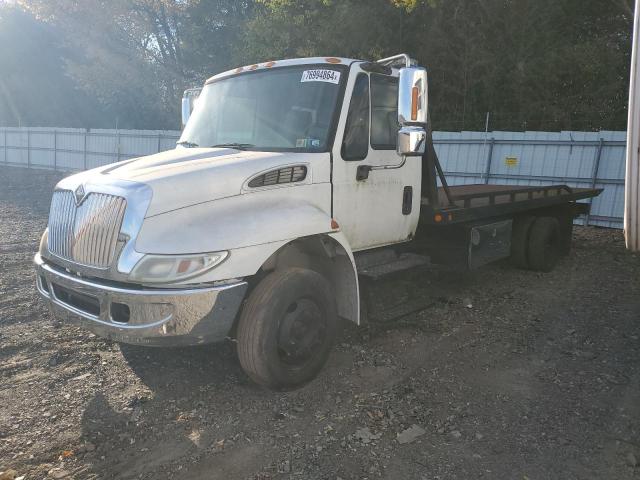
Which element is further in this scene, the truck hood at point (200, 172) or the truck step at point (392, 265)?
the truck step at point (392, 265)

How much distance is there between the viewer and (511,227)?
22.1 feet

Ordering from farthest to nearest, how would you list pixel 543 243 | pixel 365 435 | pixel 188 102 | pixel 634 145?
pixel 543 243
pixel 634 145
pixel 188 102
pixel 365 435

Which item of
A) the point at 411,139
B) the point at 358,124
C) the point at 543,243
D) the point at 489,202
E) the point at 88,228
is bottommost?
the point at 543,243

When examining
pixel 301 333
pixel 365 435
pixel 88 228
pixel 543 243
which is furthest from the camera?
pixel 543 243

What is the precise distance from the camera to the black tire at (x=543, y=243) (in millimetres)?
7152

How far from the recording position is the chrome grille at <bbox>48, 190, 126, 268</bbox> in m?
3.32

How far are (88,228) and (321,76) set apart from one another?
2133mm

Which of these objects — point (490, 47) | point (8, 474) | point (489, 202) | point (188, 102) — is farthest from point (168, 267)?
point (490, 47)

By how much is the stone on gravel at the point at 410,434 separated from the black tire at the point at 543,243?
4.55 meters

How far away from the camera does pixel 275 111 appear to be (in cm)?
427

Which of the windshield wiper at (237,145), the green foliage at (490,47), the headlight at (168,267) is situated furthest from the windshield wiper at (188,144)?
the green foliage at (490,47)

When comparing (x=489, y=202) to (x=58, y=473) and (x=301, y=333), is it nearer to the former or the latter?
(x=301, y=333)

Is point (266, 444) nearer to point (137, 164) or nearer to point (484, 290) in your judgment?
point (137, 164)

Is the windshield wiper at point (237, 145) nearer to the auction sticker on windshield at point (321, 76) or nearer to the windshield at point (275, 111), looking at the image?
the windshield at point (275, 111)
